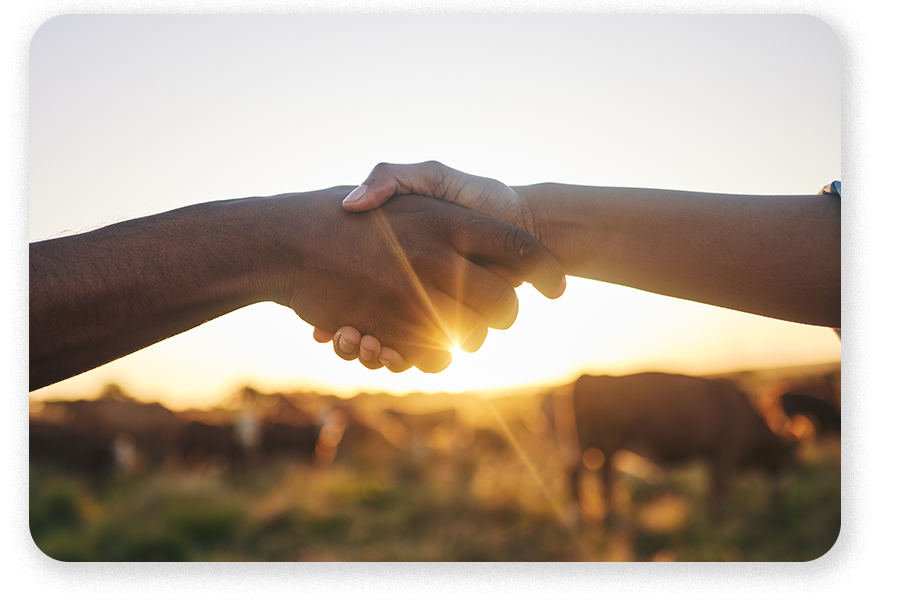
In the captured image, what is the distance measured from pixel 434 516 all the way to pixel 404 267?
26.0 ft

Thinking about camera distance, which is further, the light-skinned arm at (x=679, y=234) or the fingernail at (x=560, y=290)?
the fingernail at (x=560, y=290)

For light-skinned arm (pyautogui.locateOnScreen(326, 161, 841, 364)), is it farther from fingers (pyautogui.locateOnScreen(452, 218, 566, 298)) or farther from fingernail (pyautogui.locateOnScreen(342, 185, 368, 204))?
fingers (pyautogui.locateOnScreen(452, 218, 566, 298))

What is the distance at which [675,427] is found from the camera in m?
9.41

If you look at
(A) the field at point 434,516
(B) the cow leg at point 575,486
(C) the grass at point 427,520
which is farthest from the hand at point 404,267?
(B) the cow leg at point 575,486

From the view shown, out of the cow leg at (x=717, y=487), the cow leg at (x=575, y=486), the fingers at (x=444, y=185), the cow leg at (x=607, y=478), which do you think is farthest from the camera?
the cow leg at (x=607, y=478)

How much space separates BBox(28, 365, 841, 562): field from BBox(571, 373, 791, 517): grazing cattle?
2.08 ft

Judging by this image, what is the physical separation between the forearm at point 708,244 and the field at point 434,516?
5.53 meters

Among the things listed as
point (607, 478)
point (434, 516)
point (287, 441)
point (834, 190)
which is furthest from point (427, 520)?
point (287, 441)

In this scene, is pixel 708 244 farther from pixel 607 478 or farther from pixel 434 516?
pixel 434 516

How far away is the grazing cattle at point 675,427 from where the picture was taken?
30.9ft

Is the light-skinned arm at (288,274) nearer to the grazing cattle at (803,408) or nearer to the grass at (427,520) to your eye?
the grass at (427,520)

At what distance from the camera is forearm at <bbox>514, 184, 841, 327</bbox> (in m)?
2.35

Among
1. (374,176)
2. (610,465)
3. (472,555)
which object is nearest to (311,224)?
(374,176)

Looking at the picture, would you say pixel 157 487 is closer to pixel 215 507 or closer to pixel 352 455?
pixel 215 507
